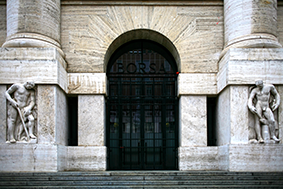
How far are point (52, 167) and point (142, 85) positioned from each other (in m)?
4.31

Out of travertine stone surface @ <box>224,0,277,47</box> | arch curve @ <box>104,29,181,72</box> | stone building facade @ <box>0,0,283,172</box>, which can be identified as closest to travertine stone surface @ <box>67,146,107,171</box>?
stone building facade @ <box>0,0,283,172</box>

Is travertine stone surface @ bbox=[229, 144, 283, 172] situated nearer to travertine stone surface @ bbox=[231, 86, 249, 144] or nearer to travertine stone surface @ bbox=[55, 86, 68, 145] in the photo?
travertine stone surface @ bbox=[231, 86, 249, 144]

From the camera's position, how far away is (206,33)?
12234 millimetres

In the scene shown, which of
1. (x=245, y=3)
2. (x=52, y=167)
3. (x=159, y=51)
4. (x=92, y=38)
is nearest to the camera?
(x=52, y=167)

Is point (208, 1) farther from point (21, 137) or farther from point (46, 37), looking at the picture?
point (21, 137)

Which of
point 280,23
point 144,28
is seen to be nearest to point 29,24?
point 144,28

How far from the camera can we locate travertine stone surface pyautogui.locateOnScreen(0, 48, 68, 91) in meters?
10.7

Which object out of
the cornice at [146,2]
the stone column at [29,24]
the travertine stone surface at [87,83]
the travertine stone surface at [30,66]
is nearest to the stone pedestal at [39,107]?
the travertine stone surface at [30,66]

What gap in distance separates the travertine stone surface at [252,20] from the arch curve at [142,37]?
6.52 ft

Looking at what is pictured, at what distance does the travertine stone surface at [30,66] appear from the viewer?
10.7 meters

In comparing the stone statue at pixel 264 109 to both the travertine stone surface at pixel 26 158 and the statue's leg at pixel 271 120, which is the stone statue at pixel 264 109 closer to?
the statue's leg at pixel 271 120

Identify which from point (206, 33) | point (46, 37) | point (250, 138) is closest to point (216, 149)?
point (250, 138)

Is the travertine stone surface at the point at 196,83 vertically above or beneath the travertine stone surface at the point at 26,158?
above

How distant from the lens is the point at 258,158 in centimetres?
1032
